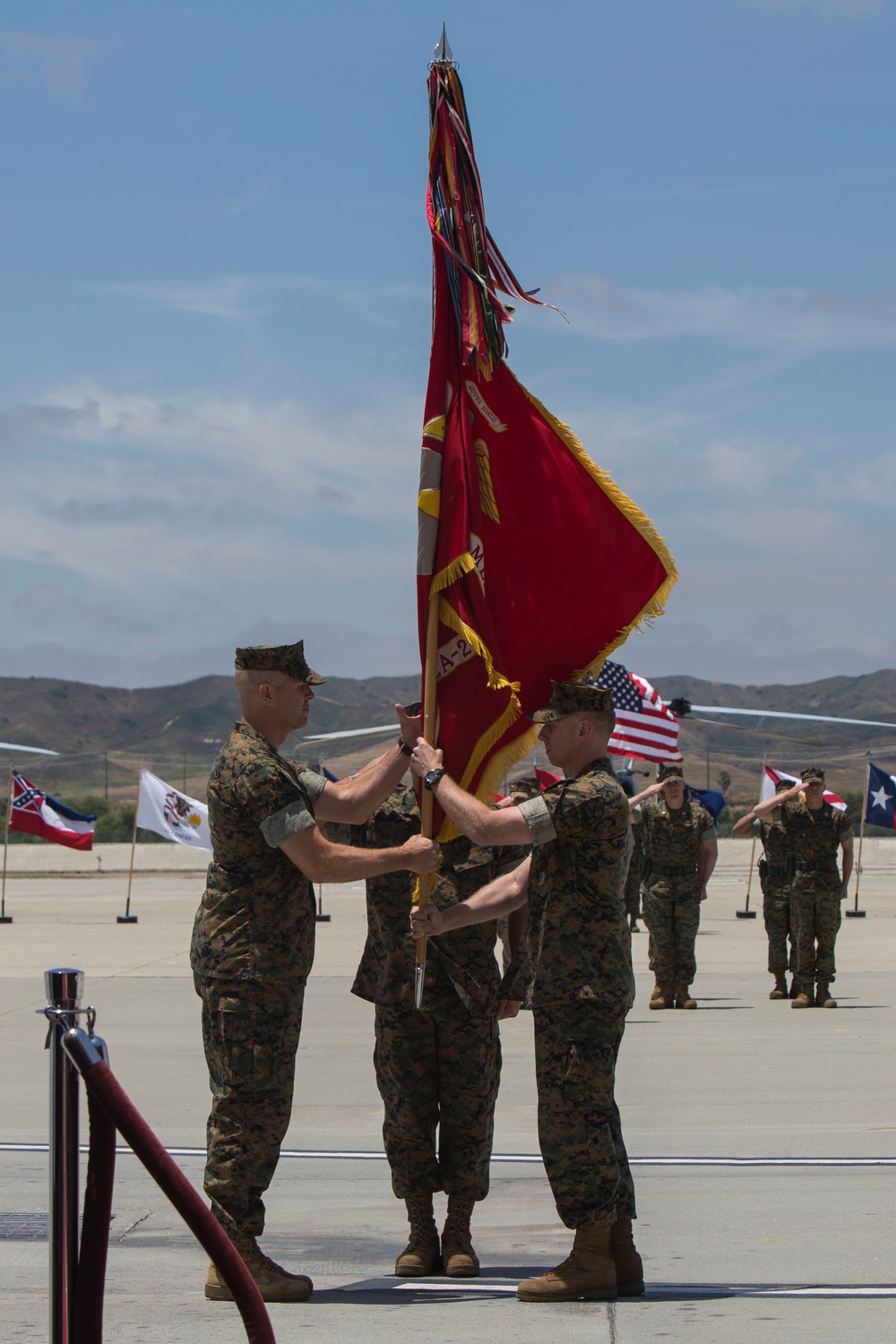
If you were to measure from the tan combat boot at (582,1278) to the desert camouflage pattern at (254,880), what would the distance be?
1.25m

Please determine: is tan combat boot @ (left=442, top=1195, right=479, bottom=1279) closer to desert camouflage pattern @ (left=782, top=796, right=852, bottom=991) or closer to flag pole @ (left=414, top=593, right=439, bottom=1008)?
flag pole @ (left=414, top=593, right=439, bottom=1008)

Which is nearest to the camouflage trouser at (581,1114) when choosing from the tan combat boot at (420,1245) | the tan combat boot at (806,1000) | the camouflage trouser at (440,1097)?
the camouflage trouser at (440,1097)

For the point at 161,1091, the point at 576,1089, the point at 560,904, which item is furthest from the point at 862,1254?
the point at 161,1091

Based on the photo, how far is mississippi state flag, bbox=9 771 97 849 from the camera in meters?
24.8

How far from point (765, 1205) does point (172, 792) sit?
63.5 ft

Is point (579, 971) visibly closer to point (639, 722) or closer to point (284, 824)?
point (284, 824)

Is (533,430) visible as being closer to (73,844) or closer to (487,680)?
(487,680)

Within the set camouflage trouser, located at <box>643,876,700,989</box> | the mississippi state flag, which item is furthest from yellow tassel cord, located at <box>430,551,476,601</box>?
the mississippi state flag

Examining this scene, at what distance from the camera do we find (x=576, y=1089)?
5207 millimetres

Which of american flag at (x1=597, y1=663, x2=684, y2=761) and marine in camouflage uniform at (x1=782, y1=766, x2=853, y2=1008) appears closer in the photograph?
marine in camouflage uniform at (x1=782, y1=766, x2=853, y2=1008)

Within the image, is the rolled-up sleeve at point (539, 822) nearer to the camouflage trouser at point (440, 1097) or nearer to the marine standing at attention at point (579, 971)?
the marine standing at attention at point (579, 971)

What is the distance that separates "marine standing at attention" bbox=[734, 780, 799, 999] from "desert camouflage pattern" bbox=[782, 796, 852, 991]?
0.39 ft

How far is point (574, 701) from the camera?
5.49m

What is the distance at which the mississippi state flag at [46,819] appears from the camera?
2478 centimetres
